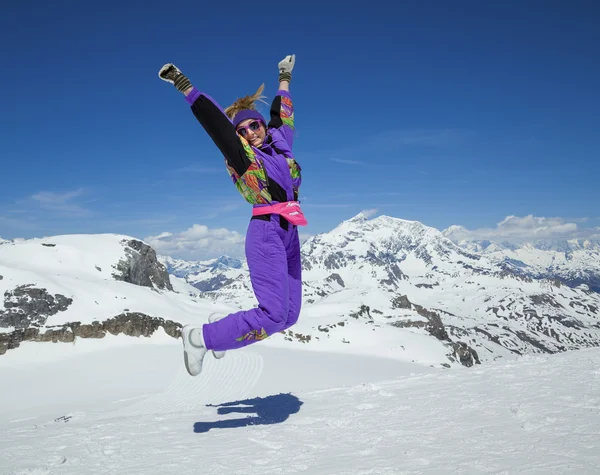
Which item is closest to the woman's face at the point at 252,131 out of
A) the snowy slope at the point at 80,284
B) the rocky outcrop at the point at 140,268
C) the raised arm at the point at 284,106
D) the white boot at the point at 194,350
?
the raised arm at the point at 284,106

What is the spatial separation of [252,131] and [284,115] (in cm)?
94

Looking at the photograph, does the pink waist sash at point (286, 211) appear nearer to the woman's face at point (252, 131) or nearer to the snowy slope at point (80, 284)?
the woman's face at point (252, 131)

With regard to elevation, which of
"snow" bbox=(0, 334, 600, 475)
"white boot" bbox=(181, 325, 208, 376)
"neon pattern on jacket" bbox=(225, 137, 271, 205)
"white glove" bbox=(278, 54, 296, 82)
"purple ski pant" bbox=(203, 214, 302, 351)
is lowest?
"snow" bbox=(0, 334, 600, 475)

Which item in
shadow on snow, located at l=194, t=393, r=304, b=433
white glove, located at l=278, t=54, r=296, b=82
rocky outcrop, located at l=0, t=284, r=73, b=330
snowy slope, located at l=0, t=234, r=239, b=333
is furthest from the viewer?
snowy slope, located at l=0, t=234, r=239, b=333

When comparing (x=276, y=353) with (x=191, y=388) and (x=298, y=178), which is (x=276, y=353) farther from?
(x=298, y=178)

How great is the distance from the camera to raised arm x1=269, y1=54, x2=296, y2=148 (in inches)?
212

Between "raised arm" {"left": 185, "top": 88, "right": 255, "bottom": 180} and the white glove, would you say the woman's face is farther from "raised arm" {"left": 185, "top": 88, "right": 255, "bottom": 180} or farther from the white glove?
the white glove

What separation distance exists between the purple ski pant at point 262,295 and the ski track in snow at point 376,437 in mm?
1041

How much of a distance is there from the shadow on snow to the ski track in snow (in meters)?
0.13

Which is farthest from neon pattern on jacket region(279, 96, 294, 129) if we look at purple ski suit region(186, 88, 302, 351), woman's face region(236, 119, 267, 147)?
purple ski suit region(186, 88, 302, 351)

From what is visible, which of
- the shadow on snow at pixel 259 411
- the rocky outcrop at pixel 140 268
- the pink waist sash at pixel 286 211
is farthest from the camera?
the rocky outcrop at pixel 140 268

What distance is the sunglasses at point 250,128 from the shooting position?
4719 mm

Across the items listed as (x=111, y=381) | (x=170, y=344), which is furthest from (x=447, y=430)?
(x=170, y=344)

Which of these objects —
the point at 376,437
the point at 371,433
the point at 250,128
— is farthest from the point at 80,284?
the point at 376,437
